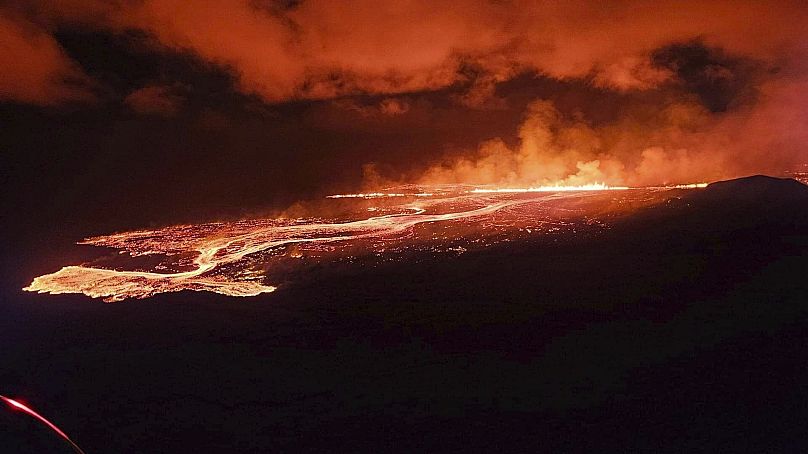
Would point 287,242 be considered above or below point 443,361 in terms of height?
above

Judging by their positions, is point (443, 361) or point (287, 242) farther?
point (287, 242)

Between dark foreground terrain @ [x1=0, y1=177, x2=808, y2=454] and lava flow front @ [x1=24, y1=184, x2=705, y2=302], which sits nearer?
dark foreground terrain @ [x1=0, y1=177, x2=808, y2=454]

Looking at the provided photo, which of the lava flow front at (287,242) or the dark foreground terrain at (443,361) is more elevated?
the lava flow front at (287,242)

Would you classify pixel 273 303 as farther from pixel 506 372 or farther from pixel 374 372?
pixel 506 372

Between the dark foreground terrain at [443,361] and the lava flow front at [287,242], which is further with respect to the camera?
the lava flow front at [287,242]

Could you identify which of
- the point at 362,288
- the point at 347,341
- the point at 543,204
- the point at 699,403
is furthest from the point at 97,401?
the point at 543,204
